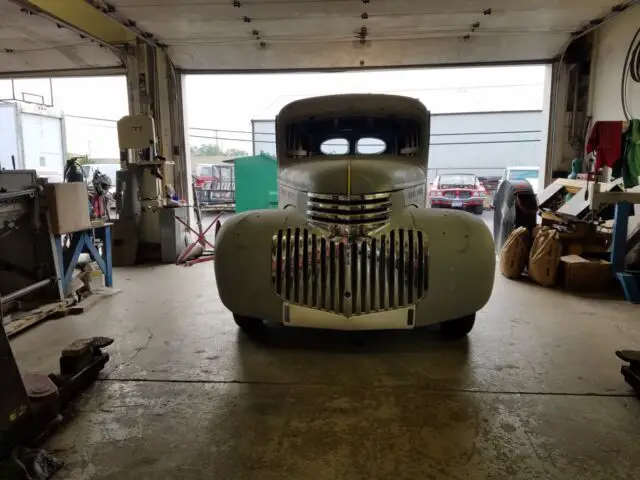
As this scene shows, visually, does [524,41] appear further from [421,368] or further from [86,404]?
[86,404]

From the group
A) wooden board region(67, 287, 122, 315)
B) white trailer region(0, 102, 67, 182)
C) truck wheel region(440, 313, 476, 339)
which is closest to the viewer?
truck wheel region(440, 313, 476, 339)

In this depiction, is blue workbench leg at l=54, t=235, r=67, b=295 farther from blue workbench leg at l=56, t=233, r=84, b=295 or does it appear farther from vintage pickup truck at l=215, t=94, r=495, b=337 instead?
vintage pickup truck at l=215, t=94, r=495, b=337

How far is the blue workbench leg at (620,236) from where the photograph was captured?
435cm

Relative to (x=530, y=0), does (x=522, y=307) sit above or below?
below

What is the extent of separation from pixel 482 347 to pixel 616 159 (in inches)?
98.1

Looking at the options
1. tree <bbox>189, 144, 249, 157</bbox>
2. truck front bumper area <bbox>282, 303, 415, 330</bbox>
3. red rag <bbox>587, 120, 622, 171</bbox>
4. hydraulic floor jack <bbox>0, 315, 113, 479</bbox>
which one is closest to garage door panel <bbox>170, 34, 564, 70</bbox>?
red rag <bbox>587, 120, 622, 171</bbox>

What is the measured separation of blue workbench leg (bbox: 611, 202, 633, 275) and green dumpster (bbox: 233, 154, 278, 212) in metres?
5.23

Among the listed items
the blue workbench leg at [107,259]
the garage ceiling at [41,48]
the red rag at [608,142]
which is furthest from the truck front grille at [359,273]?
the garage ceiling at [41,48]

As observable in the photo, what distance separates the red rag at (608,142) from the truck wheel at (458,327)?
224 cm

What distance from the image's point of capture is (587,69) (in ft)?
21.7

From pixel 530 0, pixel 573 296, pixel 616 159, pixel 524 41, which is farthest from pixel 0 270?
pixel 524 41

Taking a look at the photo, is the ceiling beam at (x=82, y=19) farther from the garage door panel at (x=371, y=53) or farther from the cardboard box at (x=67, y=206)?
the cardboard box at (x=67, y=206)

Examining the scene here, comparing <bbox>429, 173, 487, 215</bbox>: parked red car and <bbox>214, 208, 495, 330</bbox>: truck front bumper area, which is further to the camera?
<bbox>429, 173, 487, 215</bbox>: parked red car

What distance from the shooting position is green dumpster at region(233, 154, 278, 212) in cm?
812
